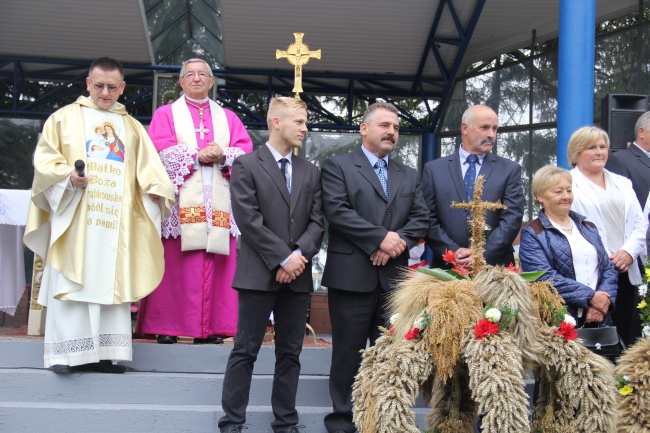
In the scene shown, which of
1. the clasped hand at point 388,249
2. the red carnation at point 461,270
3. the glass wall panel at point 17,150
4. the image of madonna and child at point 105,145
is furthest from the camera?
the glass wall panel at point 17,150

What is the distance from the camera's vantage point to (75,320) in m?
5.25

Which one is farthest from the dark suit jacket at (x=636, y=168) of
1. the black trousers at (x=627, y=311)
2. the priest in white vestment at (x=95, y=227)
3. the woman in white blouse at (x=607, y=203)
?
the priest in white vestment at (x=95, y=227)

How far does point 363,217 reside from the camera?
5.00 meters

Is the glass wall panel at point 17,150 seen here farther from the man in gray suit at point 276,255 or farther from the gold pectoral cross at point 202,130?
the man in gray suit at point 276,255

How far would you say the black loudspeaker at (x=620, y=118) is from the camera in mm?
6953

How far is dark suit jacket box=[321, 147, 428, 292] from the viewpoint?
4.87 metres

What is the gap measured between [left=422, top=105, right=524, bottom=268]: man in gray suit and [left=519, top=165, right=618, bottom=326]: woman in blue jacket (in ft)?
0.51

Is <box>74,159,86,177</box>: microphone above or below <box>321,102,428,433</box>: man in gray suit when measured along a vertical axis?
above

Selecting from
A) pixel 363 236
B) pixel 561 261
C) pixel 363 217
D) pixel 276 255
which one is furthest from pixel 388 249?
pixel 561 261

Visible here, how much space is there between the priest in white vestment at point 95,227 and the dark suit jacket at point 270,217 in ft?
2.98

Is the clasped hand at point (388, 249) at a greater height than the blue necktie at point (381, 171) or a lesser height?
lesser

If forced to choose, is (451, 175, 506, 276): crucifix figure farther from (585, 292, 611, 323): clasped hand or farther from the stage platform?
the stage platform

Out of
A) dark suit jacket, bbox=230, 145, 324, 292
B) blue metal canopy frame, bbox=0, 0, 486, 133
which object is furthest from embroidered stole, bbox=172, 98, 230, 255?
blue metal canopy frame, bbox=0, 0, 486, 133

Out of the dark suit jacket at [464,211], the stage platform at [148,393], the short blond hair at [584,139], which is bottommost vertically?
the stage platform at [148,393]
